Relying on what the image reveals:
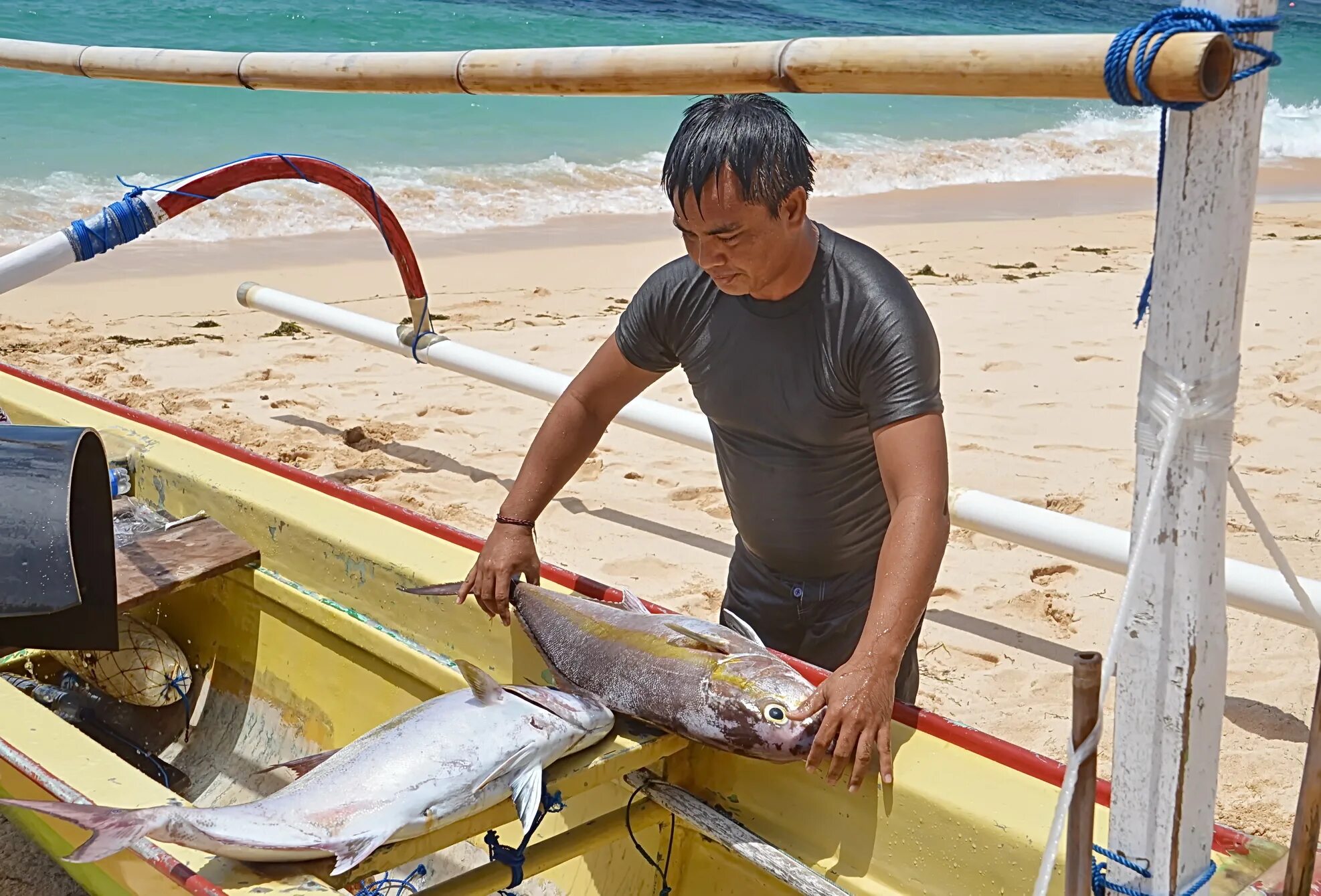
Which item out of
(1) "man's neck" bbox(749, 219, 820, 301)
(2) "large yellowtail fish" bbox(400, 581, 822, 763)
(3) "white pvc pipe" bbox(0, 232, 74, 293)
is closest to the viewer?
(2) "large yellowtail fish" bbox(400, 581, 822, 763)

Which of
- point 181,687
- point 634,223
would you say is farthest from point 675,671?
point 634,223

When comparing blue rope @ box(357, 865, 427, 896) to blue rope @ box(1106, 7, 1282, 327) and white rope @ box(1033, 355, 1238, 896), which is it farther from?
blue rope @ box(1106, 7, 1282, 327)

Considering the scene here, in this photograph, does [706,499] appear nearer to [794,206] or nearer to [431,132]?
[794,206]

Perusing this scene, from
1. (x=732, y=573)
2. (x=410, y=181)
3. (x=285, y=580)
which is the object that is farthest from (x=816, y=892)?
(x=410, y=181)

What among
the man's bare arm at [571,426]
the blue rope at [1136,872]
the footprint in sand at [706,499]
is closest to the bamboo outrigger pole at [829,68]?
the man's bare arm at [571,426]

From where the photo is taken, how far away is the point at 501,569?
2654 millimetres

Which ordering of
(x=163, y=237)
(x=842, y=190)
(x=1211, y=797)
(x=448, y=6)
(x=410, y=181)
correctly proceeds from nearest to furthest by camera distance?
1. (x=1211, y=797)
2. (x=163, y=237)
3. (x=410, y=181)
4. (x=842, y=190)
5. (x=448, y=6)

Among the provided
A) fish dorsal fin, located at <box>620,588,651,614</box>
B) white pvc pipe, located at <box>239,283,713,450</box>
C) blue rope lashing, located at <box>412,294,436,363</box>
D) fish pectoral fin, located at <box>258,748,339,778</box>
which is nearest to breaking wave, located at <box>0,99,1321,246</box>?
white pvc pipe, located at <box>239,283,713,450</box>

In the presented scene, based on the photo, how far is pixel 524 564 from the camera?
8.77 feet

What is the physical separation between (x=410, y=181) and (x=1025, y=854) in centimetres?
1199

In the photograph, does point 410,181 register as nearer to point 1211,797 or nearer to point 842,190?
point 842,190

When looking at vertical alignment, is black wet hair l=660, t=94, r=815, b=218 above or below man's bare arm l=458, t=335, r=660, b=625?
above

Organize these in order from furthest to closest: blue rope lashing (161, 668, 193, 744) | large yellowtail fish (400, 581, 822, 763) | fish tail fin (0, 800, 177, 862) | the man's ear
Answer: blue rope lashing (161, 668, 193, 744), the man's ear, large yellowtail fish (400, 581, 822, 763), fish tail fin (0, 800, 177, 862)

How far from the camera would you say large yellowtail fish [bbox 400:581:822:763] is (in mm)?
2051
